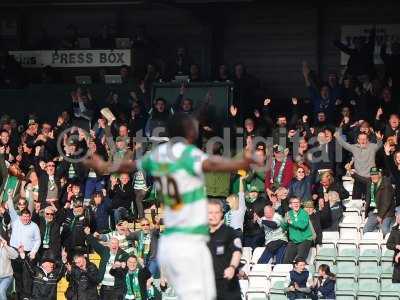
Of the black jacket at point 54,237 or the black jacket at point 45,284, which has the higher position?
the black jacket at point 54,237

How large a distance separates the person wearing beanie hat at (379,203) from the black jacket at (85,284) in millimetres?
4548

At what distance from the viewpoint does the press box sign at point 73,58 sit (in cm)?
2689

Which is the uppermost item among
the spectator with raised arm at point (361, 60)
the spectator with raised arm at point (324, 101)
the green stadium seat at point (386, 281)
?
the spectator with raised arm at point (361, 60)

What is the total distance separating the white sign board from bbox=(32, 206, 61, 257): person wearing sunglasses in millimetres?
8219

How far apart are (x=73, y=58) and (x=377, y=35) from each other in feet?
21.6

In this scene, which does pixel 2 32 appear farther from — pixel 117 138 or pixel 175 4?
pixel 117 138

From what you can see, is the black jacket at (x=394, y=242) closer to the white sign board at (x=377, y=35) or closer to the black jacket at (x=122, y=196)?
the black jacket at (x=122, y=196)

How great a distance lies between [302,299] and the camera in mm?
18391

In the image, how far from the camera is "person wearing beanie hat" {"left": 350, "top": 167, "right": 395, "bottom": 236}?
65.6 feet

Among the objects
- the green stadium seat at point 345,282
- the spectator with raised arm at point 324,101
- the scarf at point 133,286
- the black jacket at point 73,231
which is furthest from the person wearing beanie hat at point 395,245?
the black jacket at point 73,231

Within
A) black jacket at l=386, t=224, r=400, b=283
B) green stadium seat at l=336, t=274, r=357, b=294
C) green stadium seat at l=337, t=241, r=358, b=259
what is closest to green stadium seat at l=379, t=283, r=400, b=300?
black jacket at l=386, t=224, r=400, b=283

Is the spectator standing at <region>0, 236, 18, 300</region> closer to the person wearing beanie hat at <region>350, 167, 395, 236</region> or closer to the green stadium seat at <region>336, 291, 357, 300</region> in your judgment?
the green stadium seat at <region>336, 291, 357, 300</region>

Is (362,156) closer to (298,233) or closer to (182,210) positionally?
(298,233)

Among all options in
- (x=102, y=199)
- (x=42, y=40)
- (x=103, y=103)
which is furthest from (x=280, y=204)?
(x=42, y=40)
